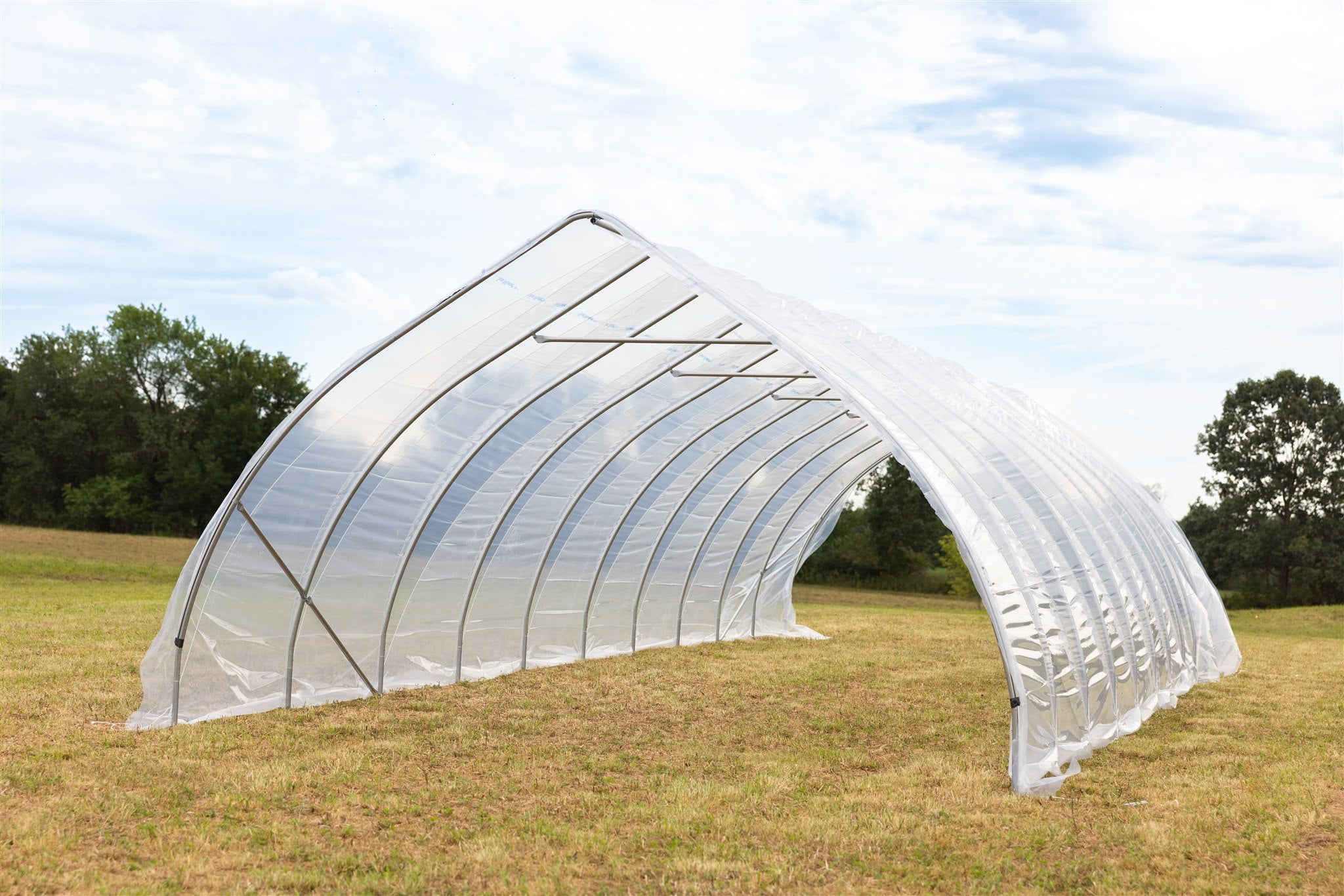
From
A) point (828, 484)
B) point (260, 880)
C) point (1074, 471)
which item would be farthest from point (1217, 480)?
point (260, 880)

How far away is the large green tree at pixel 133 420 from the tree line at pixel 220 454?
0.24 ft

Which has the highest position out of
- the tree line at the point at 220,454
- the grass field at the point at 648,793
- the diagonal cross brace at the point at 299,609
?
the tree line at the point at 220,454

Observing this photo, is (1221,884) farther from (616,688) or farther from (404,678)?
(404,678)

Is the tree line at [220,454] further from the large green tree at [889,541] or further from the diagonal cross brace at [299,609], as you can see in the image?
the diagonal cross brace at [299,609]

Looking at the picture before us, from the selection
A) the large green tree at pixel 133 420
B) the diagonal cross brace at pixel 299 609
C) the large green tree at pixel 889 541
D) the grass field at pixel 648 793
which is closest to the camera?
the grass field at pixel 648 793

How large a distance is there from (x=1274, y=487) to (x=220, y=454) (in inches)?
1873

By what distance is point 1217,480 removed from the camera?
A: 46.4 meters

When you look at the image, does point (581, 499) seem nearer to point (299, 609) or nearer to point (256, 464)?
point (299, 609)

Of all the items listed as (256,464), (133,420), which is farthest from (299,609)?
(133,420)

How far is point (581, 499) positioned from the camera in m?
16.2

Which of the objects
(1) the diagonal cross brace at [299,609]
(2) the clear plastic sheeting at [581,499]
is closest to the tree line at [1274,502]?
(2) the clear plastic sheeting at [581,499]

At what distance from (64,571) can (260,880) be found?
28042 millimetres

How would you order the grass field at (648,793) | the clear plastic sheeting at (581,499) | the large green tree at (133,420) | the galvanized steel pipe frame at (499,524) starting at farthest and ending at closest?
the large green tree at (133,420)
the galvanized steel pipe frame at (499,524)
the clear plastic sheeting at (581,499)
the grass field at (648,793)

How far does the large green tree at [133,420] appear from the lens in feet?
173
